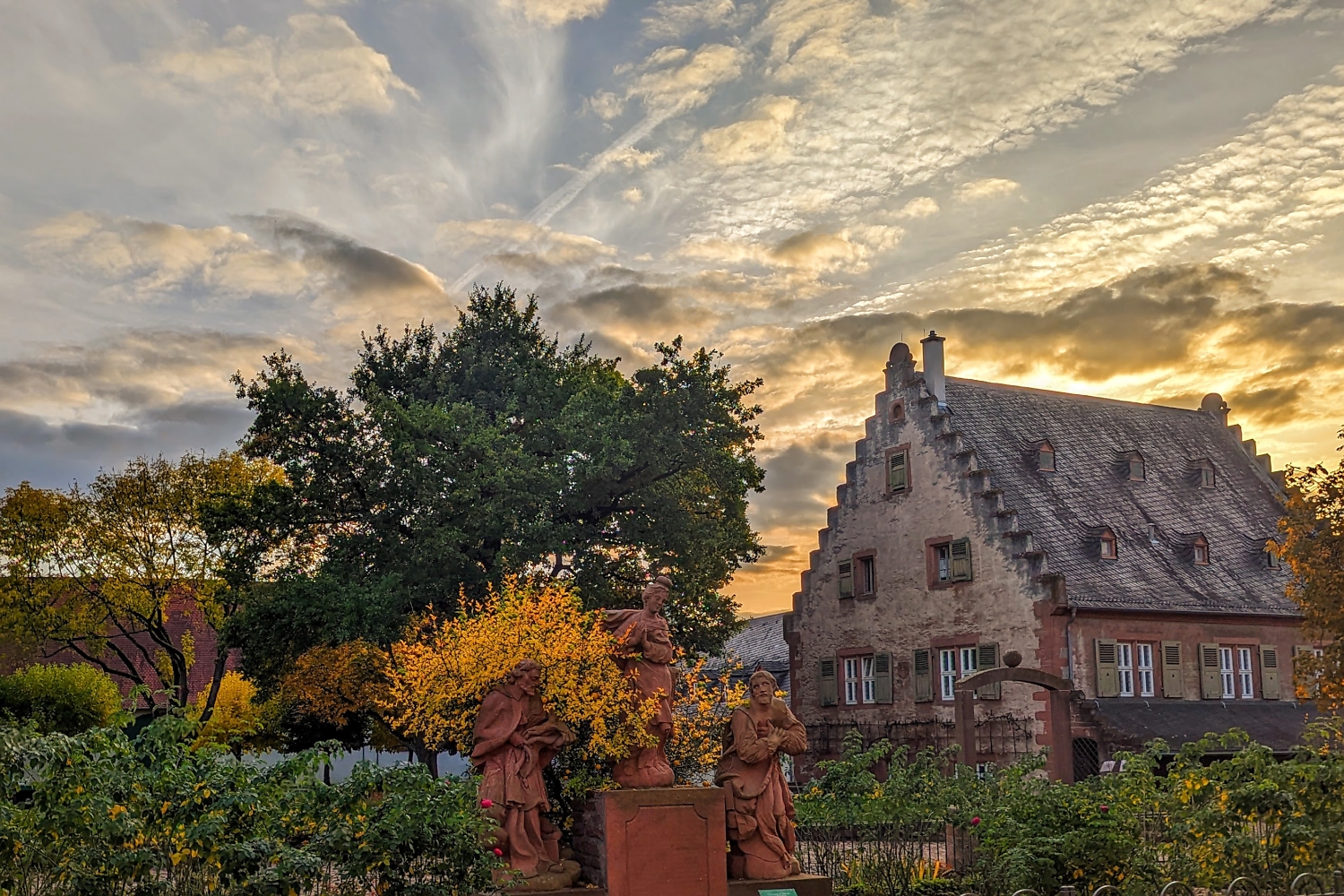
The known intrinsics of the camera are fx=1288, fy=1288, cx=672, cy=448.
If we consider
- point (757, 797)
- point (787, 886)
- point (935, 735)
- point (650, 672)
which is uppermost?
point (650, 672)

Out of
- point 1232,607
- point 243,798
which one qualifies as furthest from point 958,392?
point 243,798

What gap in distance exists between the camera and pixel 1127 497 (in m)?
40.2

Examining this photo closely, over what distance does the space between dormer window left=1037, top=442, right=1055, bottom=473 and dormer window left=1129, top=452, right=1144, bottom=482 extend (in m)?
3.24

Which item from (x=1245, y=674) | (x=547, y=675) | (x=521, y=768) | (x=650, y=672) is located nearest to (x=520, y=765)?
(x=521, y=768)

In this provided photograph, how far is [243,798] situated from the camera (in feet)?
34.7

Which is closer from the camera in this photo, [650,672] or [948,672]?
[650,672]

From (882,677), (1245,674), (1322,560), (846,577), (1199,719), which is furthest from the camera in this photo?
(846,577)

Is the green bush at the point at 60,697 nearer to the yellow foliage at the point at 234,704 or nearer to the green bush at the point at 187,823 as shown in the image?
the yellow foliage at the point at 234,704

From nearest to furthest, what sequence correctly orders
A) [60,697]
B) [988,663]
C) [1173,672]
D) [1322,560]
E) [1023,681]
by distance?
[1322,560] < [1023,681] < [988,663] < [1173,672] < [60,697]

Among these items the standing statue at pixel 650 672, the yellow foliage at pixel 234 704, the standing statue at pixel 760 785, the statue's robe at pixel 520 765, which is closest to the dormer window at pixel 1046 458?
the yellow foliage at pixel 234 704

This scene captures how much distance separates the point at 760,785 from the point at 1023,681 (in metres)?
13.6

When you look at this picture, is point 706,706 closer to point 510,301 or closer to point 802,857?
point 802,857

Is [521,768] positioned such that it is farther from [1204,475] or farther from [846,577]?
[1204,475]

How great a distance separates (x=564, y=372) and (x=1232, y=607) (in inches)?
799
